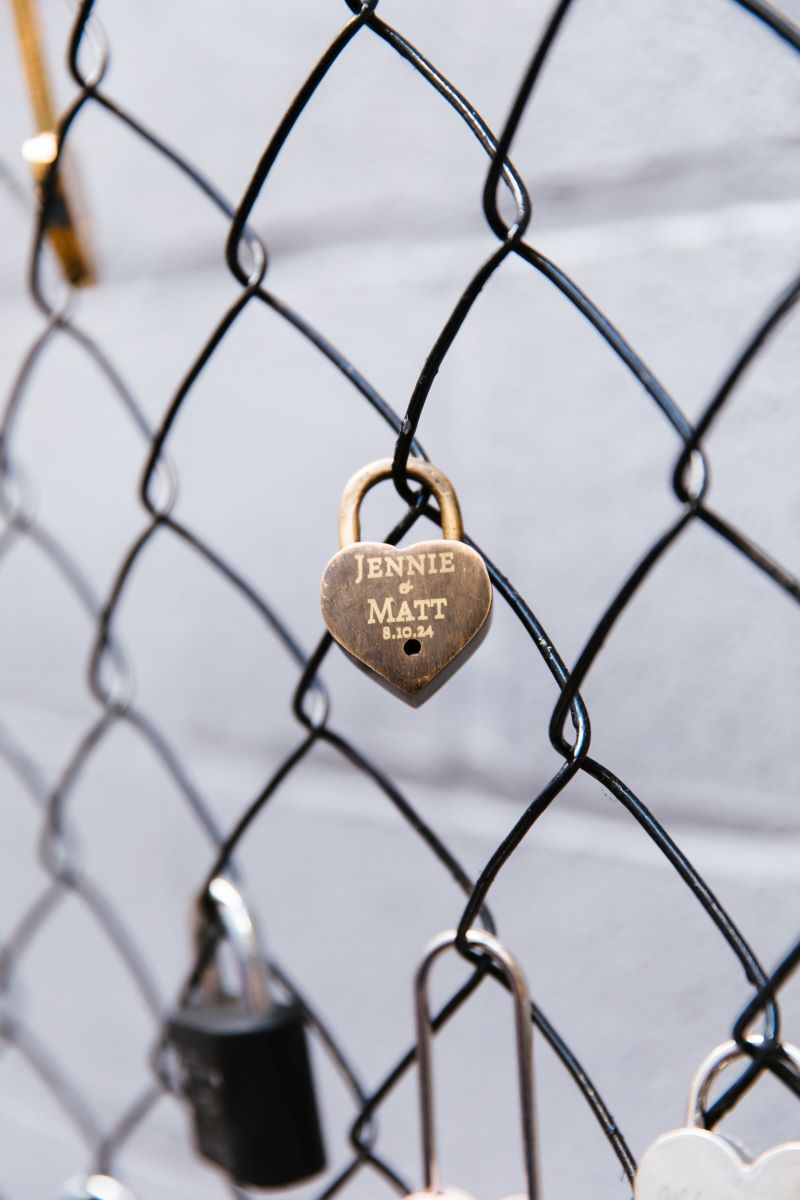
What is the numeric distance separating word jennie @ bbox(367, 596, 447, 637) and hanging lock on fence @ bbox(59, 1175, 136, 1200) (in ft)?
1.72

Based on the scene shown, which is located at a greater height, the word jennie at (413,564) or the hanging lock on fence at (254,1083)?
the word jennie at (413,564)

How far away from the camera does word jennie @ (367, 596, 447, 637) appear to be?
353 millimetres

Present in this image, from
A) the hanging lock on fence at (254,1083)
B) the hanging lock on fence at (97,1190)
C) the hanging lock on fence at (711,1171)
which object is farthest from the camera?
the hanging lock on fence at (97,1190)

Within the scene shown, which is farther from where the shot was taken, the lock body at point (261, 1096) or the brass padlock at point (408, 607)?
the lock body at point (261, 1096)

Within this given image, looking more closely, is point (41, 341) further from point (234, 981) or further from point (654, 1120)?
point (654, 1120)

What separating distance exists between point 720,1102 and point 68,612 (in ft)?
1.96

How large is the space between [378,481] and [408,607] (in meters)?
0.05

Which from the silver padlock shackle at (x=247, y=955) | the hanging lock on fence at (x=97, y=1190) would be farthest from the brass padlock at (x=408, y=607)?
the hanging lock on fence at (x=97, y=1190)

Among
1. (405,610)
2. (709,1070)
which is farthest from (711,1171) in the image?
(405,610)

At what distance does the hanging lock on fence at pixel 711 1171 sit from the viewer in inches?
12.6

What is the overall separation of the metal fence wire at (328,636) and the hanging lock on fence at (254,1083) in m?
0.03

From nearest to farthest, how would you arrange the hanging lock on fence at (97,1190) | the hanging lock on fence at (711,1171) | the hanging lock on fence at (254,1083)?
1. the hanging lock on fence at (711,1171)
2. the hanging lock on fence at (254,1083)
3. the hanging lock on fence at (97,1190)

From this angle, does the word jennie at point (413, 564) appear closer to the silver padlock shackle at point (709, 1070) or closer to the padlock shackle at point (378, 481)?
the padlock shackle at point (378, 481)

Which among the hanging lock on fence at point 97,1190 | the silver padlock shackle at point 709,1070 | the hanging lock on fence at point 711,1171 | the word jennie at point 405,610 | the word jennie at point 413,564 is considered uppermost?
the word jennie at point 413,564
